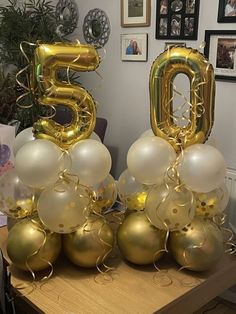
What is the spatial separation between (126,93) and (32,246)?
1231mm

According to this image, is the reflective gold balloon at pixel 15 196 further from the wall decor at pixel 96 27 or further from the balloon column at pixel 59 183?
the wall decor at pixel 96 27

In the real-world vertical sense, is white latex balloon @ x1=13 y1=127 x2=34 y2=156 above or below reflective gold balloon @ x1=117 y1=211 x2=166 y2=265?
above

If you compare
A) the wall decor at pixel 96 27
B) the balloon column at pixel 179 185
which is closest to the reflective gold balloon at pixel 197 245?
the balloon column at pixel 179 185

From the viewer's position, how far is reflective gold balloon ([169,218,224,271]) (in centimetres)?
123

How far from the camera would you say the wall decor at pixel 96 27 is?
2250mm

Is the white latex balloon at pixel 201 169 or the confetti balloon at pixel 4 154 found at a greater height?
the white latex balloon at pixel 201 169

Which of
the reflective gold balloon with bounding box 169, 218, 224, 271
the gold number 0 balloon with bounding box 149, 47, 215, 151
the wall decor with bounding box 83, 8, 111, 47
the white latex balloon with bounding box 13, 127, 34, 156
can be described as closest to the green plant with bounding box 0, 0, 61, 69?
the wall decor with bounding box 83, 8, 111, 47

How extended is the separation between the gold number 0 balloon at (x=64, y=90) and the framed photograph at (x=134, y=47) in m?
0.76

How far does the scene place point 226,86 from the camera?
1.73m

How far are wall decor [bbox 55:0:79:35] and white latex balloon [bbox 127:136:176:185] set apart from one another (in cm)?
142

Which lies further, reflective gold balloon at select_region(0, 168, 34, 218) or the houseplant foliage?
the houseplant foliage

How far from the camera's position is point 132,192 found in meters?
1.36

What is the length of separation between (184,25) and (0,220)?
120 centimetres

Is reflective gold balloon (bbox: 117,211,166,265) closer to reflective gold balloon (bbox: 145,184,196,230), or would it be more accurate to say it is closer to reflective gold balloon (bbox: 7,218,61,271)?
reflective gold balloon (bbox: 145,184,196,230)
